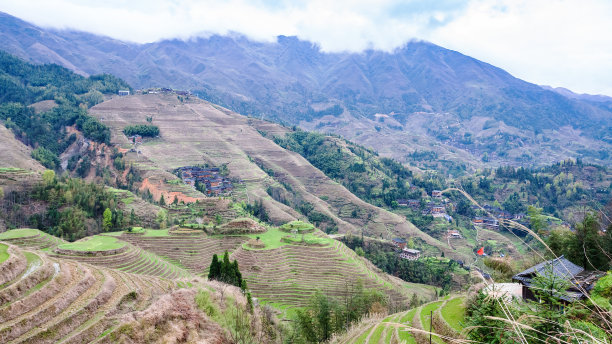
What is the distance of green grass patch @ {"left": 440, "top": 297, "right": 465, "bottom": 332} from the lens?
16684 millimetres

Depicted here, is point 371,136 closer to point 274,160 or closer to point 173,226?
point 274,160

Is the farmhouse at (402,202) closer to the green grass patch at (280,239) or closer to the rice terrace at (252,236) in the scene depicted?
the rice terrace at (252,236)

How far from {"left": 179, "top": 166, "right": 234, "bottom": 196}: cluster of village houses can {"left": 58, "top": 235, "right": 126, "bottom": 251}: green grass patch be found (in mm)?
29753

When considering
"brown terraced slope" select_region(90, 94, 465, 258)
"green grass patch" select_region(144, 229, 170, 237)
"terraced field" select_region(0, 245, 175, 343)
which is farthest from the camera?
"brown terraced slope" select_region(90, 94, 465, 258)

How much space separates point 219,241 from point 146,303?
28.8 m

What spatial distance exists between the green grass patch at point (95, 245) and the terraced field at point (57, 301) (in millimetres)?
17841

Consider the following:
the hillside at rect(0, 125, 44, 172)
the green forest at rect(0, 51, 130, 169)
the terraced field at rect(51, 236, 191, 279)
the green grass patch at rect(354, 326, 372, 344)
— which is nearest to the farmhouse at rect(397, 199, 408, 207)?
the terraced field at rect(51, 236, 191, 279)

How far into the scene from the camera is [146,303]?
1550cm

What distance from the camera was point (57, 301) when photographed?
43.2ft

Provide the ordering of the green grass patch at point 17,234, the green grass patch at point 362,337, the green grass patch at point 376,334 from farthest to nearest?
the green grass patch at point 17,234 → the green grass patch at point 362,337 → the green grass patch at point 376,334

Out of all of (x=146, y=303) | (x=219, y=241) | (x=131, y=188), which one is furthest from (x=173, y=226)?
(x=146, y=303)

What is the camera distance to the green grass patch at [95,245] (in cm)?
3228

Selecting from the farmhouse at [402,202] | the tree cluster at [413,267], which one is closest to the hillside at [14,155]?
the tree cluster at [413,267]

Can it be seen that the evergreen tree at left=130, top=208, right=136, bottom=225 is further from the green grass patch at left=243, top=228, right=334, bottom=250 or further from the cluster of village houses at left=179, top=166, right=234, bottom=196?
the cluster of village houses at left=179, top=166, right=234, bottom=196
